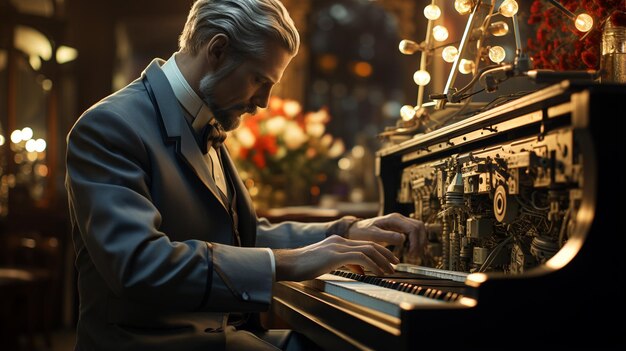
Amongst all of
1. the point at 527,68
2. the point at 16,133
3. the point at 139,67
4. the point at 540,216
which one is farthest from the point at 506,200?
the point at 139,67

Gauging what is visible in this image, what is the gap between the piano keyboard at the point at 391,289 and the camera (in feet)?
5.06

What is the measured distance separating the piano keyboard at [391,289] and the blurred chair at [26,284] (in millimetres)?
4160

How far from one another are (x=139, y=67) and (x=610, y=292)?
8528mm

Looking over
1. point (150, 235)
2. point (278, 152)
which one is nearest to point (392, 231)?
point (150, 235)

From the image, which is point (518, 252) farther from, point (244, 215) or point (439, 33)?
point (439, 33)

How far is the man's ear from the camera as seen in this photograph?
7.25 ft

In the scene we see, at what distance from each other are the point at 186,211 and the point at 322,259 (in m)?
0.39

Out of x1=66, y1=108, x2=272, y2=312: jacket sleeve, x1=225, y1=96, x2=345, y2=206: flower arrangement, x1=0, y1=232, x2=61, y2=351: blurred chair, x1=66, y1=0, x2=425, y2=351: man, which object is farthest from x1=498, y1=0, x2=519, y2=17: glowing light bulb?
x1=0, y1=232, x2=61, y2=351: blurred chair

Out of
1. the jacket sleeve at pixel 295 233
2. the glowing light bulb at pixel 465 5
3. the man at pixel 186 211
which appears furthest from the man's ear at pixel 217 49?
the glowing light bulb at pixel 465 5

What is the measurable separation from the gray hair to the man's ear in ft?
0.06

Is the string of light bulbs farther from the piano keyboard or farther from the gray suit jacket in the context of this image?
the gray suit jacket

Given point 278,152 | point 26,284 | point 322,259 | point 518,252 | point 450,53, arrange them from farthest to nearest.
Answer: point 26,284, point 278,152, point 450,53, point 518,252, point 322,259

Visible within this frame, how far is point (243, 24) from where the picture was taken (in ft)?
7.22

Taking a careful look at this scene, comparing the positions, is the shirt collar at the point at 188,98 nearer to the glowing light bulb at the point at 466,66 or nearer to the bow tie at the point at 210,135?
the bow tie at the point at 210,135
